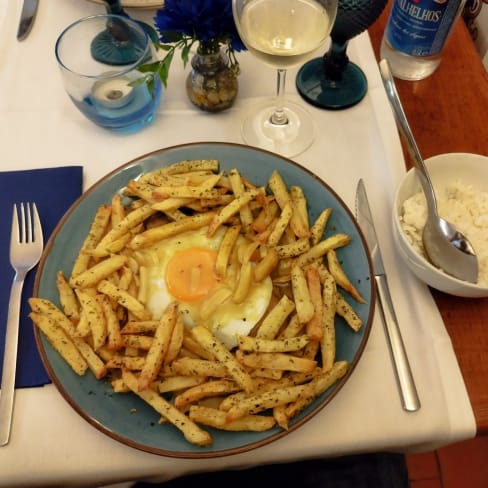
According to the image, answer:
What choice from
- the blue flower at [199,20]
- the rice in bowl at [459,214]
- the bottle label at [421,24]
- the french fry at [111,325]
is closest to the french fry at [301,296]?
the rice in bowl at [459,214]

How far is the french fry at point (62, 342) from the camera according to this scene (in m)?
1.13

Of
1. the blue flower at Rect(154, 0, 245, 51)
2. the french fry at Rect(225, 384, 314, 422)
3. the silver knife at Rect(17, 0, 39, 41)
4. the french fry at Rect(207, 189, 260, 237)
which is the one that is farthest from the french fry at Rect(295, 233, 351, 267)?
the silver knife at Rect(17, 0, 39, 41)

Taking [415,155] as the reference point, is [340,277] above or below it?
below

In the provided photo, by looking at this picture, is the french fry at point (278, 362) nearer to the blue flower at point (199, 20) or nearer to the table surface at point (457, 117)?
the table surface at point (457, 117)

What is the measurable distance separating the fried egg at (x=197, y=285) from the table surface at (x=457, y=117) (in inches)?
20.1

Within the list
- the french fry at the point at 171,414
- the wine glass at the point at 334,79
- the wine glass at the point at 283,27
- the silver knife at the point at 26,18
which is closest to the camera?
the french fry at the point at 171,414

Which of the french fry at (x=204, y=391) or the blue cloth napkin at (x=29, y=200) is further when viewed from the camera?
the blue cloth napkin at (x=29, y=200)

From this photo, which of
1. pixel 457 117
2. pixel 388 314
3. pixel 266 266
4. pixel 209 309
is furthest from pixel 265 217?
pixel 457 117

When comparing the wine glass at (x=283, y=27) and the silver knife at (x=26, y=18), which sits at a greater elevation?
the wine glass at (x=283, y=27)

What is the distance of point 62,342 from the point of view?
1146mm

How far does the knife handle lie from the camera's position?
1148mm

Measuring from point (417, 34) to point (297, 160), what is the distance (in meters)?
0.57

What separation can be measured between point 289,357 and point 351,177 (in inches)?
28.1

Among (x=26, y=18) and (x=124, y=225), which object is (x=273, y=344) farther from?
(x=26, y=18)
